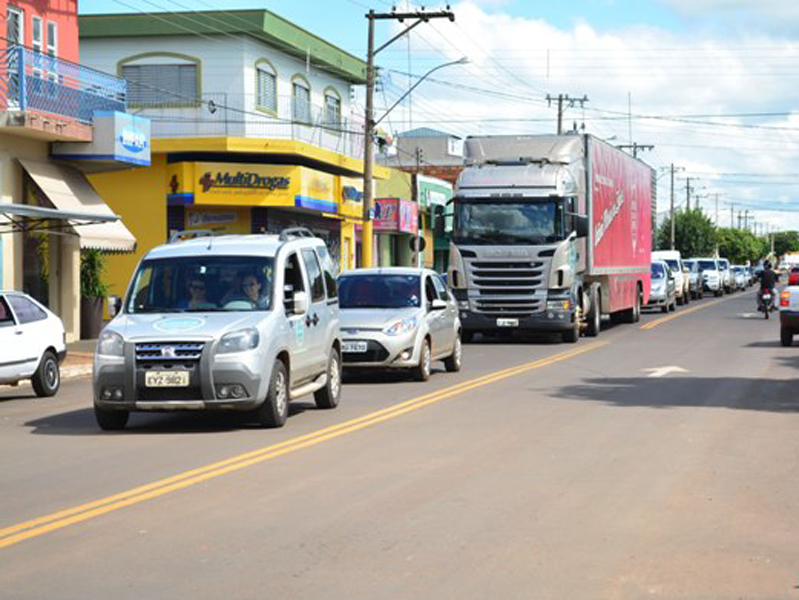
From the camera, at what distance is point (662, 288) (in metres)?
48.8

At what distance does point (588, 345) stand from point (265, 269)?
1576cm

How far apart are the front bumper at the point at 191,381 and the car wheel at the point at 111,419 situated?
44cm

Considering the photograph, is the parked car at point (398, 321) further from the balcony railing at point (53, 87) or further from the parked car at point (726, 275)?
the parked car at point (726, 275)

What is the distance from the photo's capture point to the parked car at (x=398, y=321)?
19.4 m

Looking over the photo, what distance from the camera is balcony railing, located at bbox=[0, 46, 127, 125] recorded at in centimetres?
2780

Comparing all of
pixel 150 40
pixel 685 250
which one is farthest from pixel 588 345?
pixel 685 250

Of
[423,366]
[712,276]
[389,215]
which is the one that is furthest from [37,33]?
[712,276]

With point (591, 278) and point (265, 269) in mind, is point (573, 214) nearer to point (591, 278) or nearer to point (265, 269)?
point (591, 278)

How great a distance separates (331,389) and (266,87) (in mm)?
28550

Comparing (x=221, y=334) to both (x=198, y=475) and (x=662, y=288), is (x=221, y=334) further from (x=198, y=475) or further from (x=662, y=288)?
(x=662, y=288)

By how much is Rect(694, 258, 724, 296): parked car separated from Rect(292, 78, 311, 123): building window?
34.0 m

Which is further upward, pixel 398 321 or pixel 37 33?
pixel 37 33

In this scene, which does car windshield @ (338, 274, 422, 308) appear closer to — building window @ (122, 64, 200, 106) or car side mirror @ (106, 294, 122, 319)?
car side mirror @ (106, 294, 122, 319)

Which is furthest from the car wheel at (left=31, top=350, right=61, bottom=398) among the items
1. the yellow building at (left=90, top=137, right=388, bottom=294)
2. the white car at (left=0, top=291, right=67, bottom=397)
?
the yellow building at (left=90, top=137, right=388, bottom=294)
